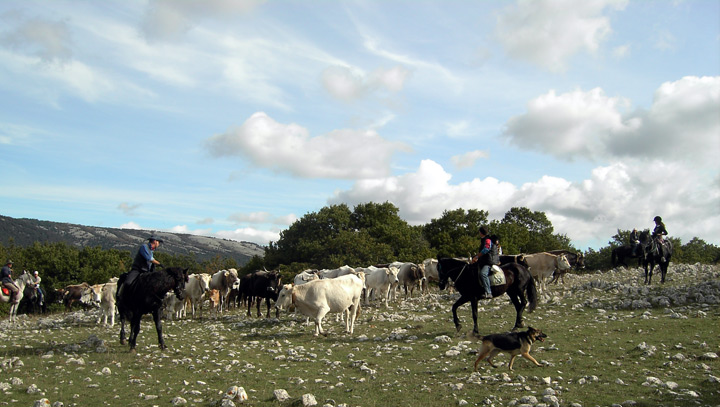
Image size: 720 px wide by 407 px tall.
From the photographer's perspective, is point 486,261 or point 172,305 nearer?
point 486,261

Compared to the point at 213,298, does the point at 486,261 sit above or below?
above

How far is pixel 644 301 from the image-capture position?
1820cm

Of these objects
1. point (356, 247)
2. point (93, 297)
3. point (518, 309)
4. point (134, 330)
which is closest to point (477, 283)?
point (518, 309)

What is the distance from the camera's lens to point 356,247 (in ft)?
173

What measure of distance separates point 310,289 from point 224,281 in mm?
12046

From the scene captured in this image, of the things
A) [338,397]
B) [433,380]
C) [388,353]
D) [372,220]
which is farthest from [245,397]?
[372,220]

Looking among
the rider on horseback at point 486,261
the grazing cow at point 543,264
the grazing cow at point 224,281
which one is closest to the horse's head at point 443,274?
the rider on horseback at point 486,261

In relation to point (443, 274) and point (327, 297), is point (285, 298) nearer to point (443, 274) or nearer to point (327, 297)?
point (327, 297)

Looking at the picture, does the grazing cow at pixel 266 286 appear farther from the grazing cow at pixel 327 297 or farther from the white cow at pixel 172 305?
the grazing cow at pixel 327 297

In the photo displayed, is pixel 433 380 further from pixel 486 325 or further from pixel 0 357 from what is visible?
pixel 0 357

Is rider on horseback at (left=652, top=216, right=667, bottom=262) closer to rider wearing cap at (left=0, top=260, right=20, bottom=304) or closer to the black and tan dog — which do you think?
the black and tan dog

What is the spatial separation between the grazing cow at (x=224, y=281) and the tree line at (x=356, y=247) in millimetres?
23978

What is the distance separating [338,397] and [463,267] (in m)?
7.80

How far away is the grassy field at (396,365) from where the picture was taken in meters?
8.33
